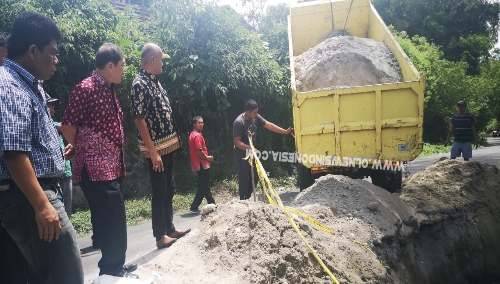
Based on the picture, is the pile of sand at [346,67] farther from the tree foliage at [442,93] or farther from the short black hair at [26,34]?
the tree foliage at [442,93]

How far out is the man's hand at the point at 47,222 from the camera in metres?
1.92

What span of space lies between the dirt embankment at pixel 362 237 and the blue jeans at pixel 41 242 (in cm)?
60

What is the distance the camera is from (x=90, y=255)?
4500mm

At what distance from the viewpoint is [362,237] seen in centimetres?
361

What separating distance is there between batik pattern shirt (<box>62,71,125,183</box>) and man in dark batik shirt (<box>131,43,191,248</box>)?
0.68 m

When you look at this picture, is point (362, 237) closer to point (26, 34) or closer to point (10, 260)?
point (10, 260)

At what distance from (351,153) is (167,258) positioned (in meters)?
3.51

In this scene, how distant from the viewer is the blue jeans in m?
1.95

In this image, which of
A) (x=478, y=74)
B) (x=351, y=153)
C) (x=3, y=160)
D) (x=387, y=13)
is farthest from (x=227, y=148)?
(x=478, y=74)

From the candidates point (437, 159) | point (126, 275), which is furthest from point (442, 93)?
point (126, 275)

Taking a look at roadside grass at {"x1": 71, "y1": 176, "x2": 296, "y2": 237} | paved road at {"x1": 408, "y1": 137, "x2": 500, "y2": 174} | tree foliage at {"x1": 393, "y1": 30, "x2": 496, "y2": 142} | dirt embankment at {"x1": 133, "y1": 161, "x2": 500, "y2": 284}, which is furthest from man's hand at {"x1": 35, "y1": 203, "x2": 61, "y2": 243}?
tree foliage at {"x1": 393, "y1": 30, "x2": 496, "y2": 142}

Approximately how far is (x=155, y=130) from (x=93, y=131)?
0.94 meters

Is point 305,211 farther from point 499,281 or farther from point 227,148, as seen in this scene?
point 227,148

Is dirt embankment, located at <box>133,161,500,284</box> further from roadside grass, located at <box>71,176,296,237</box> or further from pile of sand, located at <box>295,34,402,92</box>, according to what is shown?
roadside grass, located at <box>71,176,296,237</box>
